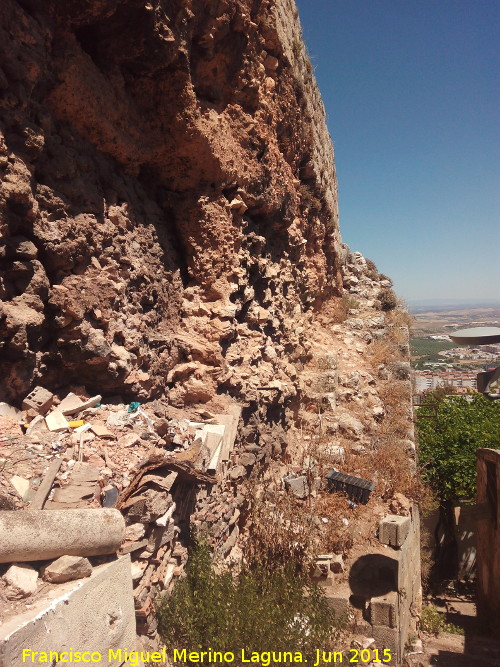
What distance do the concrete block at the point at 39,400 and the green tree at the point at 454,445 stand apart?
24.1 feet

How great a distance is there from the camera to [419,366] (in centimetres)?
4128

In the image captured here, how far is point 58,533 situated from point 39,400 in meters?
1.18

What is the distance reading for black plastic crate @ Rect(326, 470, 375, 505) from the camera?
5.91 m

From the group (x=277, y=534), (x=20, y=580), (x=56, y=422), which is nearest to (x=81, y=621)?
(x=20, y=580)

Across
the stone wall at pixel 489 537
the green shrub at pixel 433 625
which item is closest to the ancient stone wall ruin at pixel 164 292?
the green shrub at pixel 433 625

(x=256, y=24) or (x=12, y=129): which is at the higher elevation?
(x=256, y=24)

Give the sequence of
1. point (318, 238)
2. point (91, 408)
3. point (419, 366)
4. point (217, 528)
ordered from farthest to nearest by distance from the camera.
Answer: point (419, 366), point (318, 238), point (217, 528), point (91, 408)

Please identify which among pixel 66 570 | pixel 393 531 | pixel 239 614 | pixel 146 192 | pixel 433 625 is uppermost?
pixel 146 192

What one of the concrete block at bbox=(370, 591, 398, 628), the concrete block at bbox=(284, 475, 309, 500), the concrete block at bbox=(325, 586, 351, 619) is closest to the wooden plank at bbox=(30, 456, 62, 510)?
the concrete block at bbox=(325, 586, 351, 619)

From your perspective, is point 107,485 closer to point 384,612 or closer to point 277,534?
point 277,534

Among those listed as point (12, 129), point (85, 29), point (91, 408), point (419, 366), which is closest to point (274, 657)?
point (91, 408)

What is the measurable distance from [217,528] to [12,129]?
3635mm

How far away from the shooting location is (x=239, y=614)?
11.3 ft

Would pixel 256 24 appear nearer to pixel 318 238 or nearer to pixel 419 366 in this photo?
pixel 318 238
